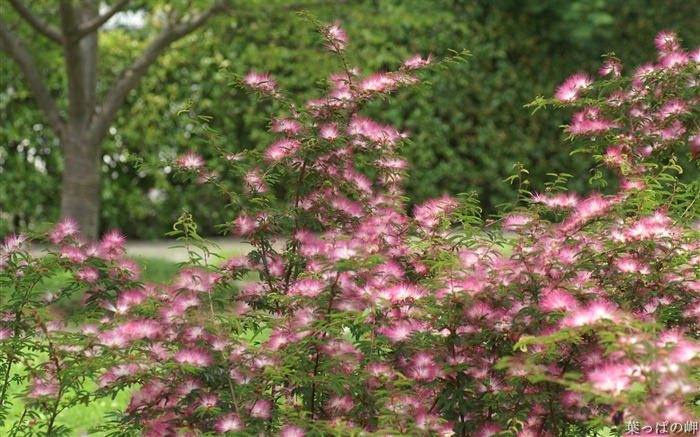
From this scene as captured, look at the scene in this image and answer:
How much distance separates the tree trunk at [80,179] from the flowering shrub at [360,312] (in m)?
4.99

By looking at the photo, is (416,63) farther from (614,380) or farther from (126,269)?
(614,380)

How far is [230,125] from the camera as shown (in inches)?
370

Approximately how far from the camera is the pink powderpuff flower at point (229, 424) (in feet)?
6.76

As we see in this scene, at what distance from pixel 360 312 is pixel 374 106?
768cm

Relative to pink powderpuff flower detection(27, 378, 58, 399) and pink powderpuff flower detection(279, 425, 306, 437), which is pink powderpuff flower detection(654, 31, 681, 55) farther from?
pink powderpuff flower detection(27, 378, 58, 399)

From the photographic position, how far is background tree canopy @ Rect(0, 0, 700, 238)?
28.9ft

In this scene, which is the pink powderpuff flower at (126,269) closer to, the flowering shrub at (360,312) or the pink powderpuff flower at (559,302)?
the flowering shrub at (360,312)

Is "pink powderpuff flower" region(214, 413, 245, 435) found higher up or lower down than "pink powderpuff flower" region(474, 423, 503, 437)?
higher up

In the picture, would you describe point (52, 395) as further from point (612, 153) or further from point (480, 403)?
point (612, 153)

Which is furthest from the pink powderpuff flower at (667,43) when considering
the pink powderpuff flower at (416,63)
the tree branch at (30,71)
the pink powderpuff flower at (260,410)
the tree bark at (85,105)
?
the tree branch at (30,71)

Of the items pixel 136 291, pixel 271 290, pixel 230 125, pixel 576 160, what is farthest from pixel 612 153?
pixel 576 160

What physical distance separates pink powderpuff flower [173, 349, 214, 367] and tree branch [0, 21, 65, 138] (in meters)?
5.45

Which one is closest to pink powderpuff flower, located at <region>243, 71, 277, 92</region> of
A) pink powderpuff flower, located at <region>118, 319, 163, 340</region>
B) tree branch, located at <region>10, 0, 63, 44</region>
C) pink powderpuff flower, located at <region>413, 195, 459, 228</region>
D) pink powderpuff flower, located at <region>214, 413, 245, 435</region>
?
pink powderpuff flower, located at <region>413, 195, 459, 228</region>

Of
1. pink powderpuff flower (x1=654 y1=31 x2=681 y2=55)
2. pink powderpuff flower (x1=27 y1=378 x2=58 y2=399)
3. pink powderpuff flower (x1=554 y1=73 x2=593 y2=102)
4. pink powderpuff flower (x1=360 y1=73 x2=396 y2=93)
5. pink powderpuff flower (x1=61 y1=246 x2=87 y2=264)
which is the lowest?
pink powderpuff flower (x1=27 y1=378 x2=58 y2=399)
